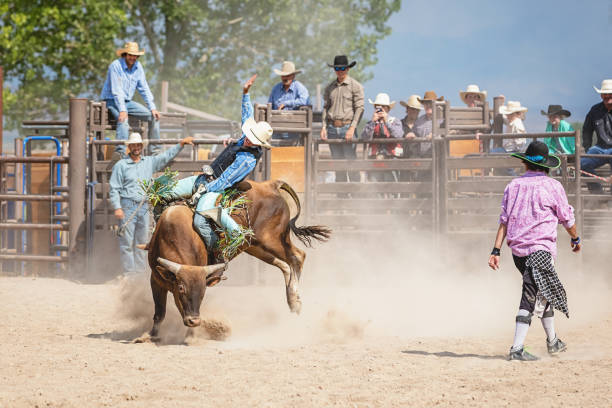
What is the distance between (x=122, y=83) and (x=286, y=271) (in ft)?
Answer: 14.0

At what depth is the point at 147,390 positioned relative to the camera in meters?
4.88

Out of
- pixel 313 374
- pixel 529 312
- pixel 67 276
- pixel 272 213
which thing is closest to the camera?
pixel 313 374

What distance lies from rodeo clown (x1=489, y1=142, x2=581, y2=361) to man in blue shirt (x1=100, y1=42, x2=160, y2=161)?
5856 mm

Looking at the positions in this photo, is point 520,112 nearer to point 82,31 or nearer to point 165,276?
point 165,276

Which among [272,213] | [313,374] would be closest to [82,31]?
[272,213]

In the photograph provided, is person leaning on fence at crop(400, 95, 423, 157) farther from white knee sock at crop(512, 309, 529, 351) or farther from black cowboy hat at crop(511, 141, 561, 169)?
white knee sock at crop(512, 309, 529, 351)

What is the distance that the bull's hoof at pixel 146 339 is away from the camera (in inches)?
266

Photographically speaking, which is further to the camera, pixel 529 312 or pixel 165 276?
pixel 165 276

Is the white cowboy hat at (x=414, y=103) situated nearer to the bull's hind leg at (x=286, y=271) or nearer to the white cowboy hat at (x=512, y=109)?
the white cowboy hat at (x=512, y=109)

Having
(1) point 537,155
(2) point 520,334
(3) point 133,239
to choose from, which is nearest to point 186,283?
(2) point 520,334

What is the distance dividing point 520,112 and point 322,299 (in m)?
4.18

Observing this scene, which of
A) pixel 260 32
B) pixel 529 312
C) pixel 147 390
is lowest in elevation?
pixel 147 390

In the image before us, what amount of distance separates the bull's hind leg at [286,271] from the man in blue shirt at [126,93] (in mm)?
3402

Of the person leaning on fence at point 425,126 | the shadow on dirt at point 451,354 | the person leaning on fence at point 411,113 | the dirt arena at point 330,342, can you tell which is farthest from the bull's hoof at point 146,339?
the person leaning on fence at point 411,113
